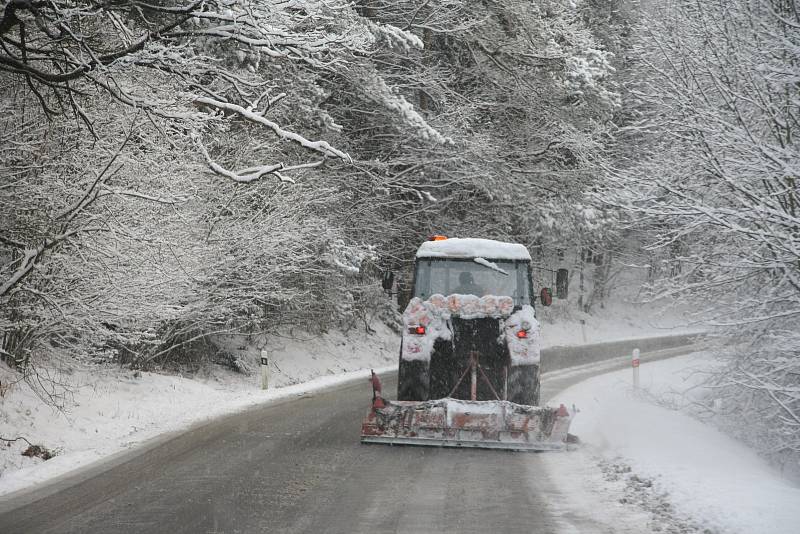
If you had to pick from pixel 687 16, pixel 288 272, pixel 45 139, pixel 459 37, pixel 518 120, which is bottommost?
pixel 288 272

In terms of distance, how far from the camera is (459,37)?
965 inches

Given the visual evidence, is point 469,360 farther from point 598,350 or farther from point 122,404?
point 598,350

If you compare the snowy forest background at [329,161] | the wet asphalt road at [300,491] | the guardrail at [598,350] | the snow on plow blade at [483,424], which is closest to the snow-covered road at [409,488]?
the wet asphalt road at [300,491]

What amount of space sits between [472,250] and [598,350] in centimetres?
2060

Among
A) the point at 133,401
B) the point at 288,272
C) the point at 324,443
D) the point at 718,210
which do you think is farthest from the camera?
the point at 288,272

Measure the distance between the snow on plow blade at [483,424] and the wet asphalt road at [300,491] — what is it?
16cm

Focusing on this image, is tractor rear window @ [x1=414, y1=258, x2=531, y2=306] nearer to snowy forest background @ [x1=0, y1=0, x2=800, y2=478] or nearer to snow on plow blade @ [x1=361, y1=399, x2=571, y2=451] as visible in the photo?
snowy forest background @ [x1=0, y1=0, x2=800, y2=478]

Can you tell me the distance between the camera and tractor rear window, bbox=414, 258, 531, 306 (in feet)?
38.5

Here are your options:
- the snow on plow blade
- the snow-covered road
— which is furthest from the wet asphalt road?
the snow on plow blade

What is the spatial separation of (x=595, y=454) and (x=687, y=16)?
20.7 feet

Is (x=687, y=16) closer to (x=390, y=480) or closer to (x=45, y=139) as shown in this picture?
(x=390, y=480)

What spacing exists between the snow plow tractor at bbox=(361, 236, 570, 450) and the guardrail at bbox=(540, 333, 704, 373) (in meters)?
11.2

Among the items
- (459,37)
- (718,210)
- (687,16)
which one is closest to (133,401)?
(718,210)

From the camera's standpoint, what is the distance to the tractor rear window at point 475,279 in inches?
462
